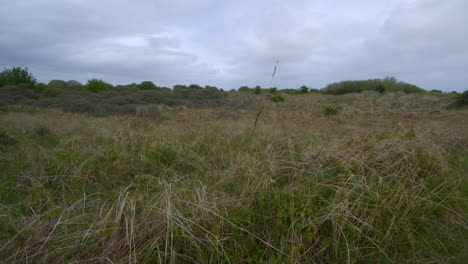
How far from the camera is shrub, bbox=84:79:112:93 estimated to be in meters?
23.2

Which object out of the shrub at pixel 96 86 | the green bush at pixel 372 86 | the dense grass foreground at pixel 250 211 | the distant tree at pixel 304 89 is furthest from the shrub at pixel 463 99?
the shrub at pixel 96 86

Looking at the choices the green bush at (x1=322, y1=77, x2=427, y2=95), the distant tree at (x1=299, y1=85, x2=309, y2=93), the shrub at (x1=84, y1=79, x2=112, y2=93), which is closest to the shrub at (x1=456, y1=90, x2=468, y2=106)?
the green bush at (x1=322, y1=77, x2=427, y2=95)

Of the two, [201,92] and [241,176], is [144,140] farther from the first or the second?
[201,92]

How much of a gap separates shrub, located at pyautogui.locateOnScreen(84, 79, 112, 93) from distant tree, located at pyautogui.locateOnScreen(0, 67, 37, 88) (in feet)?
13.5

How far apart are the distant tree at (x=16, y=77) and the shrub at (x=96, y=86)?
4103 millimetres

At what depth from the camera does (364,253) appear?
5.32 ft

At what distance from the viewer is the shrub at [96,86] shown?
2316 cm

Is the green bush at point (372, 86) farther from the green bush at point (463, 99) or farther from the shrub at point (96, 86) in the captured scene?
the shrub at point (96, 86)

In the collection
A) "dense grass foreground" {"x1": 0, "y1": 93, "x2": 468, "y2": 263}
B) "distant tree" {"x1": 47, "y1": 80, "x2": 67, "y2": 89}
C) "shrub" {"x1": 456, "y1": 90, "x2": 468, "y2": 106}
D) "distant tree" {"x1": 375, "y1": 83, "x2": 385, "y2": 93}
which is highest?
"distant tree" {"x1": 375, "y1": 83, "x2": 385, "y2": 93}

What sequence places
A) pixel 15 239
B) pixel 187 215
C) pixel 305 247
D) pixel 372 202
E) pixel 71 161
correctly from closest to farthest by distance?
1. pixel 15 239
2. pixel 305 247
3. pixel 187 215
4. pixel 372 202
5. pixel 71 161

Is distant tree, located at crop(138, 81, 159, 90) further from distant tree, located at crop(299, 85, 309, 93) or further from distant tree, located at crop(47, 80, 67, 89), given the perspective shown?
distant tree, located at crop(299, 85, 309, 93)

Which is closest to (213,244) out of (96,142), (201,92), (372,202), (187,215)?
(187,215)

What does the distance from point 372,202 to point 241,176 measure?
1142mm

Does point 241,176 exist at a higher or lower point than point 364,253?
higher
